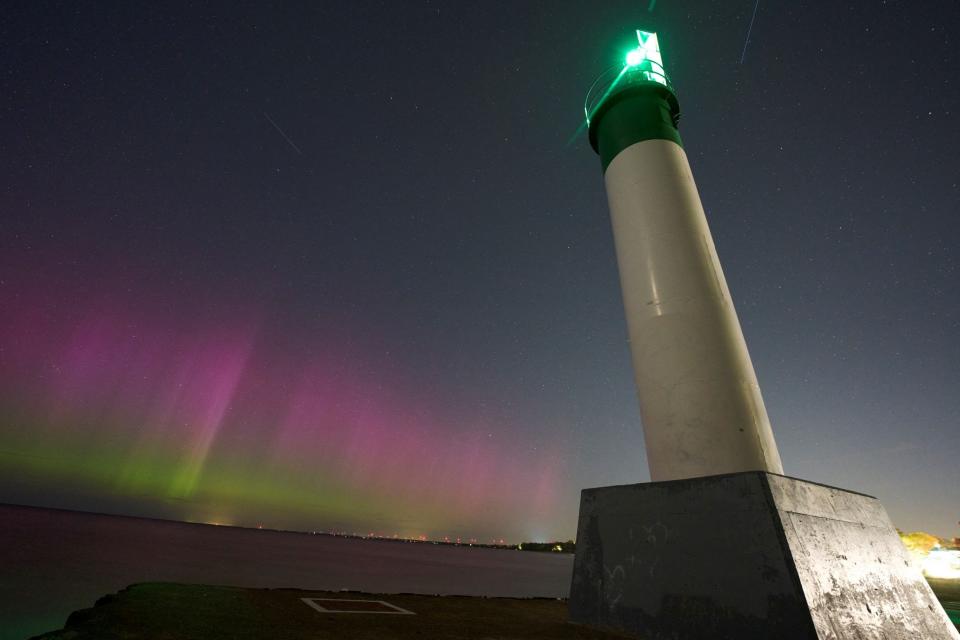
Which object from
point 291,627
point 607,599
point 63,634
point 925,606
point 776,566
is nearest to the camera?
point 63,634

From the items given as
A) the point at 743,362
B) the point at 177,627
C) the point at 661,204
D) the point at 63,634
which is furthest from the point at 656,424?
the point at 63,634

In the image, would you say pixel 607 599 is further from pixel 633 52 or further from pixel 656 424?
pixel 633 52

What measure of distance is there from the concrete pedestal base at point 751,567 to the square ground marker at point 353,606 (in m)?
2.07

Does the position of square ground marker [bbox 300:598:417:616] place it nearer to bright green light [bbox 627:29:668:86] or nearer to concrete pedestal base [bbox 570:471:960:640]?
concrete pedestal base [bbox 570:471:960:640]

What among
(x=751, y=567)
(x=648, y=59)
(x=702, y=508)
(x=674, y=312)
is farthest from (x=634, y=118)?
(x=751, y=567)

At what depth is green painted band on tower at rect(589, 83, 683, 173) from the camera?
6586 mm

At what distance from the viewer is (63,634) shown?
3.21 meters

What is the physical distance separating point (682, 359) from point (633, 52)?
5622mm

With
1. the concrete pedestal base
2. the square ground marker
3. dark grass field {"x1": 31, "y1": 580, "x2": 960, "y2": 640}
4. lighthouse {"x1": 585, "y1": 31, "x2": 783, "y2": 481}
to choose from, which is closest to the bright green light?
lighthouse {"x1": 585, "y1": 31, "x2": 783, "y2": 481}

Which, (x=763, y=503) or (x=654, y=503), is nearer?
(x=763, y=503)

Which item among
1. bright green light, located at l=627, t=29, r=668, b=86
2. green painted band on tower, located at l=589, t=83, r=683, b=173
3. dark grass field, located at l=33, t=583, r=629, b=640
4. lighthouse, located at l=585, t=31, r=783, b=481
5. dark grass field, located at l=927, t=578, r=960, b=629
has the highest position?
bright green light, located at l=627, t=29, r=668, b=86

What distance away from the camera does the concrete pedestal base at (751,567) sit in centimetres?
361

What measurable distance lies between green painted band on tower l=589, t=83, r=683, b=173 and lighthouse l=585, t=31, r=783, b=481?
0.06ft

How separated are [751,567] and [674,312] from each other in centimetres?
264
